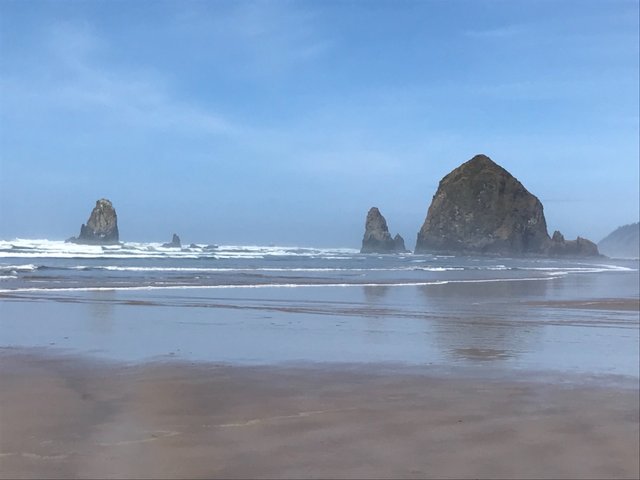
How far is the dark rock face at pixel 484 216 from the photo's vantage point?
10425cm

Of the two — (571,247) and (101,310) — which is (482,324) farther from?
(571,247)

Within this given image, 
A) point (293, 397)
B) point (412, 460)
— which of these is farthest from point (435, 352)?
point (412, 460)

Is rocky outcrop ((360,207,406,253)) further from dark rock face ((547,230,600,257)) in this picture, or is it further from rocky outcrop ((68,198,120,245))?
rocky outcrop ((68,198,120,245))

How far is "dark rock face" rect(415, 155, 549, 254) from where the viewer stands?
4104 inches

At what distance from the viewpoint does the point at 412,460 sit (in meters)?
4.10

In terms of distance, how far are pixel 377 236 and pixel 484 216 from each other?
18411 mm

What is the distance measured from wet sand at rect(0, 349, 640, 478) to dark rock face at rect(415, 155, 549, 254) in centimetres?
9858

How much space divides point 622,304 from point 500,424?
12.9 meters

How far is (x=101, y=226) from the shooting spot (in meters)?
85.8

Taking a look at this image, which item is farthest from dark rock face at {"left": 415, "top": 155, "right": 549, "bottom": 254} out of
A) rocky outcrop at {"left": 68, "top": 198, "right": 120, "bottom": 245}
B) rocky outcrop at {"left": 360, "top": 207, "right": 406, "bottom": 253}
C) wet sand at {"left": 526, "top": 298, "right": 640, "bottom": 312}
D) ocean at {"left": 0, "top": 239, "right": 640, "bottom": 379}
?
ocean at {"left": 0, "top": 239, "right": 640, "bottom": 379}

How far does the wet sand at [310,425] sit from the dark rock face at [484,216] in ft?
323

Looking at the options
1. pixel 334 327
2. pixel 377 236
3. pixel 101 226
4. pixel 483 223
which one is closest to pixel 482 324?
pixel 334 327

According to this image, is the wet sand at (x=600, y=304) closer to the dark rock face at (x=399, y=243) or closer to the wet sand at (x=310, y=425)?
the wet sand at (x=310, y=425)

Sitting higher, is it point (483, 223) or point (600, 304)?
point (483, 223)
